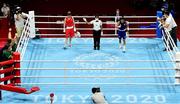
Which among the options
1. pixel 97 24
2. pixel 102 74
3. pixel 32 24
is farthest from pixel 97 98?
pixel 32 24

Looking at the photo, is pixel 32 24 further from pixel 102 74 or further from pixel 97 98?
pixel 97 98

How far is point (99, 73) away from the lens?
44.8 feet

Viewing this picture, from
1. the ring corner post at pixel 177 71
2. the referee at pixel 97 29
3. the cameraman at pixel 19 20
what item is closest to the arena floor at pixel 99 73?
the ring corner post at pixel 177 71

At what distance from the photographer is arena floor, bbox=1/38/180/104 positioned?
12.1 meters

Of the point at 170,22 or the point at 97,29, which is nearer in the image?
the point at 170,22

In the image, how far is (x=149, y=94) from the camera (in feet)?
40.4

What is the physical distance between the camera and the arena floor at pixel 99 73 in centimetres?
1210

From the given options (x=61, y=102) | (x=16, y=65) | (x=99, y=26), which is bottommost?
(x=61, y=102)

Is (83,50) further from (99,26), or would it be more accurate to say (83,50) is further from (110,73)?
(110,73)

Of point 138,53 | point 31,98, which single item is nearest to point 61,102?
point 31,98

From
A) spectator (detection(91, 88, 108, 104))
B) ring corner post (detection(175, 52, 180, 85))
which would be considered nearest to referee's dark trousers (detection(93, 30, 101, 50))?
ring corner post (detection(175, 52, 180, 85))

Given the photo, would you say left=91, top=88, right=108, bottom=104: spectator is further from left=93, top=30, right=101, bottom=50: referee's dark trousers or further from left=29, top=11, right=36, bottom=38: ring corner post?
left=29, top=11, right=36, bottom=38: ring corner post

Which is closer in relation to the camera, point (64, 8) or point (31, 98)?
point (31, 98)

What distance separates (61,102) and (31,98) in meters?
0.78
